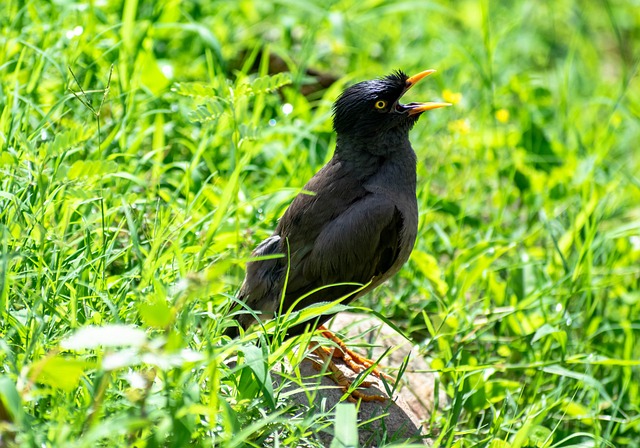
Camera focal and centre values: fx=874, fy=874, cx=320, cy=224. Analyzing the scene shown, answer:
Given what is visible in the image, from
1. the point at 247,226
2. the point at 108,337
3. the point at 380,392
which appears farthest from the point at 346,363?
the point at 108,337

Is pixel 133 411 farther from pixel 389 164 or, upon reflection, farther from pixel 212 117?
pixel 389 164

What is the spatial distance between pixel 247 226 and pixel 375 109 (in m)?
0.79

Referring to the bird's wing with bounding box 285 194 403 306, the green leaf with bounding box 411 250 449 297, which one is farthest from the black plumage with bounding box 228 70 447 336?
the green leaf with bounding box 411 250 449 297

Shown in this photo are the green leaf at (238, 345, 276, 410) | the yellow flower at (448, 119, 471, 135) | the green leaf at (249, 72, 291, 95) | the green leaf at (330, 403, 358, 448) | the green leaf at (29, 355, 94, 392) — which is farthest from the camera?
the yellow flower at (448, 119, 471, 135)

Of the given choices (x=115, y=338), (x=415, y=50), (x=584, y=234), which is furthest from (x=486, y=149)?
(x=115, y=338)

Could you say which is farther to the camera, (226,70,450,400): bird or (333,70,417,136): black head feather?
(333,70,417,136): black head feather

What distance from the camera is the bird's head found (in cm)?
383

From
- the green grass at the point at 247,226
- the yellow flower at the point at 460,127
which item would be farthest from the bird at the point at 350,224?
the yellow flower at the point at 460,127

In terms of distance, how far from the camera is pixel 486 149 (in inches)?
203

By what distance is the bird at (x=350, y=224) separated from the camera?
3559 mm

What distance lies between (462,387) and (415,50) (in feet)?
10.8

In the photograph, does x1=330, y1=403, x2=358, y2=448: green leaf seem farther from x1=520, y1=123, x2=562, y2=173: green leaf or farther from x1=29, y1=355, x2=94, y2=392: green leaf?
x1=520, y1=123, x2=562, y2=173: green leaf

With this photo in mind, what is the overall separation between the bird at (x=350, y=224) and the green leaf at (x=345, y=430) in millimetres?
897

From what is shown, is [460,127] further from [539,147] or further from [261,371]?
[261,371]
